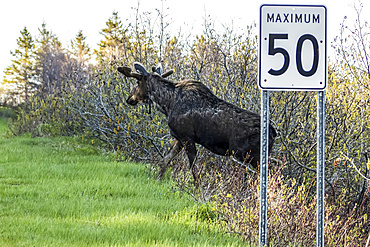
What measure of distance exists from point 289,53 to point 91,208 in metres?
3.58

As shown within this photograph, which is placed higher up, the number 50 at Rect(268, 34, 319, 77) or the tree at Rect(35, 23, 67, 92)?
the tree at Rect(35, 23, 67, 92)

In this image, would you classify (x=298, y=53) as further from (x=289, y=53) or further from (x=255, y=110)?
(x=255, y=110)

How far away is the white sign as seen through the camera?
476cm

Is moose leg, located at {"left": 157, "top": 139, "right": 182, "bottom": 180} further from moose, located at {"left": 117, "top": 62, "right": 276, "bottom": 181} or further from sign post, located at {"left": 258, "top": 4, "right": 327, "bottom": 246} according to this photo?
sign post, located at {"left": 258, "top": 4, "right": 327, "bottom": 246}

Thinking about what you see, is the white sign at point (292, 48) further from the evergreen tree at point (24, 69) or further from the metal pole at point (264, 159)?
the evergreen tree at point (24, 69)

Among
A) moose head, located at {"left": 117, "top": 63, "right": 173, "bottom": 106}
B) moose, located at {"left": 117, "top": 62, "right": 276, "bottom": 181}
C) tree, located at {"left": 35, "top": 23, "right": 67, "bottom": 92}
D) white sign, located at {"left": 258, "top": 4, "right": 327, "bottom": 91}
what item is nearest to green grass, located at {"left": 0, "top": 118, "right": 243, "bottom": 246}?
moose, located at {"left": 117, "top": 62, "right": 276, "bottom": 181}

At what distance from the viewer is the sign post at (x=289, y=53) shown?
4750 millimetres

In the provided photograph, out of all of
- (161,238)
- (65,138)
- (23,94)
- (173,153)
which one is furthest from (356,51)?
(23,94)

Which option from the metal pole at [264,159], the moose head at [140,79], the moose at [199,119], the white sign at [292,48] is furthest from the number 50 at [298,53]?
the moose head at [140,79]

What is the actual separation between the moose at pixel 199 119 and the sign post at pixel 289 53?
2.50 m

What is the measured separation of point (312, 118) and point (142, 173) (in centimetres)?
389

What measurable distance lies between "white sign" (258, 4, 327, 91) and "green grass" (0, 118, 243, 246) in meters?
1.79

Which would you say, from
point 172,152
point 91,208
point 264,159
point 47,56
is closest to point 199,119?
point 172,152

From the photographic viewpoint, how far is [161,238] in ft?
17.6
